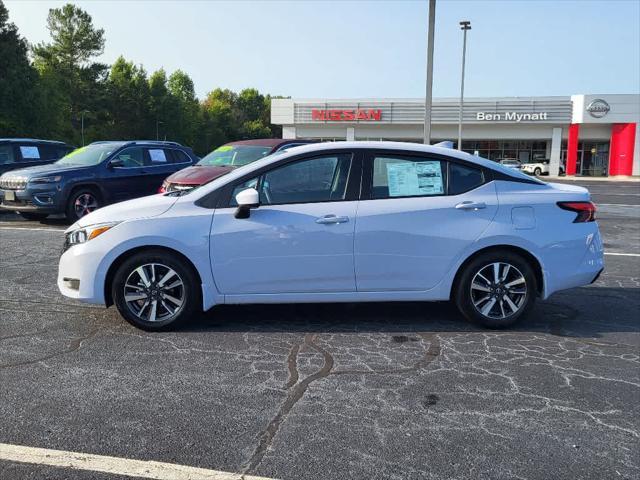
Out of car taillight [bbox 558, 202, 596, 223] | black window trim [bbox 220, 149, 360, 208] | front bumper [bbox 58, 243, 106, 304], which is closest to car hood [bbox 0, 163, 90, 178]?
front bumper [bbox 58, 243, 106, 304]

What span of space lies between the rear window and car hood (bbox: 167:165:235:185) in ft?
20.0

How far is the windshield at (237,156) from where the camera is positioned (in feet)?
38.6

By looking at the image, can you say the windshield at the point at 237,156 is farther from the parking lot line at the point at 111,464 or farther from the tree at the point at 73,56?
the tree at the point at 73,56

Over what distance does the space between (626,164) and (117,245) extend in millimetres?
55150

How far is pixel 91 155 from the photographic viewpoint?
40.8 feet

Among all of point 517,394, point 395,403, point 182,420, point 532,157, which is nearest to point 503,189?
point 517,394

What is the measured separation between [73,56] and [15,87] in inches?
964

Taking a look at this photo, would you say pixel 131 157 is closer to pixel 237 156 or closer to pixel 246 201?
pixel 237 156

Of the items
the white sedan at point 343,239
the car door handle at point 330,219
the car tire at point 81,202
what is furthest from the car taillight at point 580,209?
the car tire at point 81,202

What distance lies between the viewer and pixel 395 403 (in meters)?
3.60

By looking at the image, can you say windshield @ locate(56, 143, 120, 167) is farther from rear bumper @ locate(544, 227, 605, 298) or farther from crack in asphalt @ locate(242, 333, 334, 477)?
rear bumper @ locate(544, 227, 605, 298)

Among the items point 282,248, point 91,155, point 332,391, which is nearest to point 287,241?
point 282,248

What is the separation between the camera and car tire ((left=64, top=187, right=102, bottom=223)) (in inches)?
457

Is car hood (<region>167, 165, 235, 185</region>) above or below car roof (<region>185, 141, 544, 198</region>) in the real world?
below
